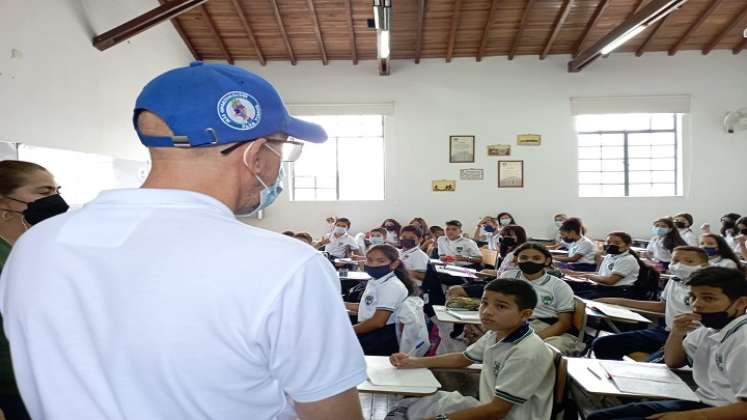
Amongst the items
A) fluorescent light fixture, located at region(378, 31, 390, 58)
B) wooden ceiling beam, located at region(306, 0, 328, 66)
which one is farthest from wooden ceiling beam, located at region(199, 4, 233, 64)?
fluorescent light fixture, located at region(378, 31, 390, 58)

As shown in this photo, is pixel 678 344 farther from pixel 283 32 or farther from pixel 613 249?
pixel 283 32

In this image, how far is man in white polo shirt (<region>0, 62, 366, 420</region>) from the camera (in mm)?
477

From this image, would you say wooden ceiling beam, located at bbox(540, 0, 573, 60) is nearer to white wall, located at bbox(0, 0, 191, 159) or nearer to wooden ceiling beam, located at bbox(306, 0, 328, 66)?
wooden ceiling beam, located at bbox(306, 0, 328, 66)

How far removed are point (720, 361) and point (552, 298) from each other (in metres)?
1.24

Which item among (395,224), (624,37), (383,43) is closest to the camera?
(624,37)

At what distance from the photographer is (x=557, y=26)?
7.26 metres

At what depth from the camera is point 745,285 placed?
79.5 inches

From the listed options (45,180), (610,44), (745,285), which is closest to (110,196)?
(45,180)

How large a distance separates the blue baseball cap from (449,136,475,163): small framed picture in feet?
26.4

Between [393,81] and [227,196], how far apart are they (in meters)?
8.26

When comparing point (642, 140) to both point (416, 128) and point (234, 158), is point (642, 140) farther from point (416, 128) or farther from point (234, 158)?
point (234, 158)

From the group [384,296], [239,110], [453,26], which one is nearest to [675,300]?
[384,296]

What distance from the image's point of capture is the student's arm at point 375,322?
2.80 meters

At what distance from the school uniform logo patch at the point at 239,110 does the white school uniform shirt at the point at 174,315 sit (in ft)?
0.35
